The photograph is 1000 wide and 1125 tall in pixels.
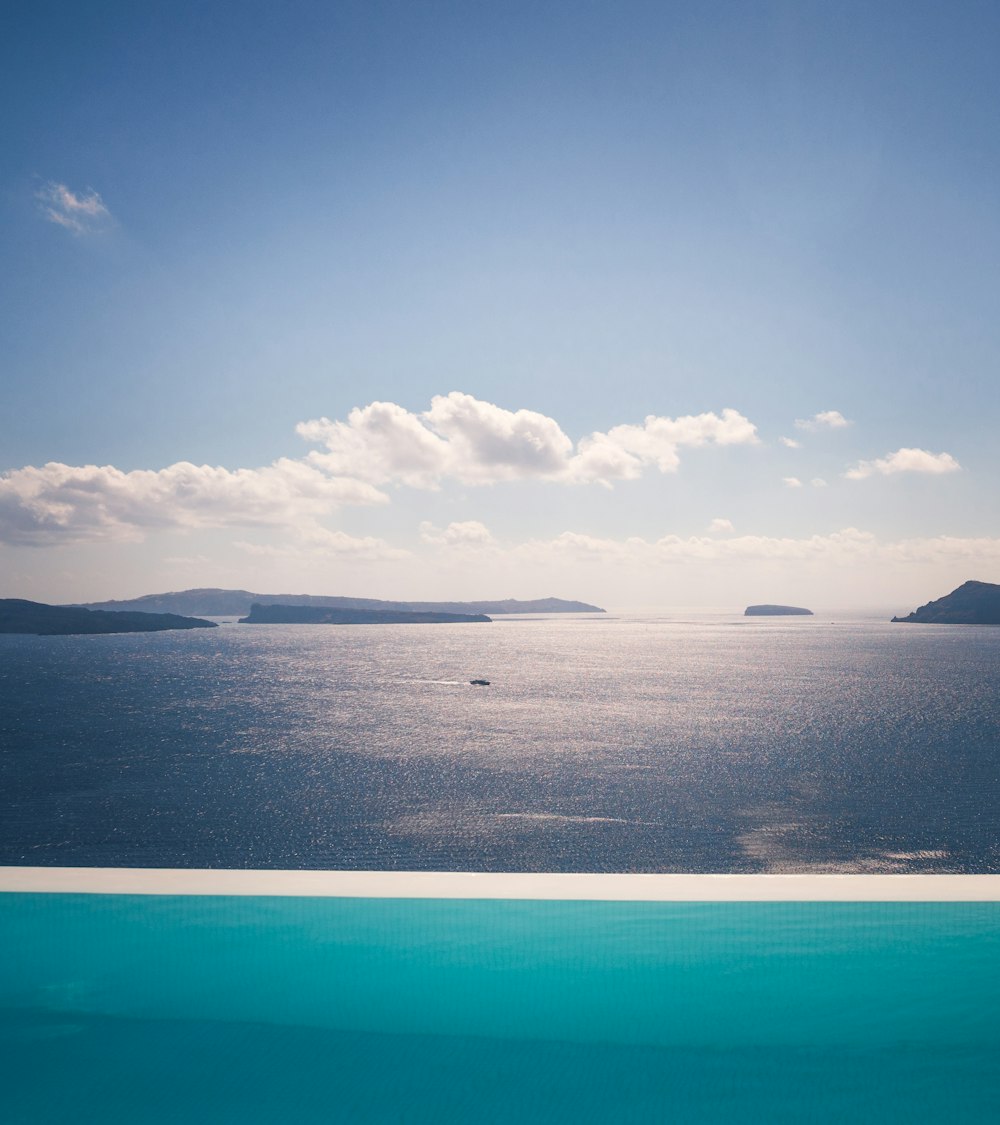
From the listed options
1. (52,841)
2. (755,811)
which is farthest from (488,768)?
(52,841)

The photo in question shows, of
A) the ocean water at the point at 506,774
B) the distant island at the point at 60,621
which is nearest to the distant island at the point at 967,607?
the ocean water at the point at 506,774

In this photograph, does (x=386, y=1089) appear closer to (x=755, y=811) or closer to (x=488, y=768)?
(x=755, y=811)

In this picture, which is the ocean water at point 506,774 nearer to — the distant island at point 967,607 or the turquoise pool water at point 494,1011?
the turquoise pool water at point 494,1011

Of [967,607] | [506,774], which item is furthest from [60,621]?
[967,607]

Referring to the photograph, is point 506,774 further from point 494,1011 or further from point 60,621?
point 60,621

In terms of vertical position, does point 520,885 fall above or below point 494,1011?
above

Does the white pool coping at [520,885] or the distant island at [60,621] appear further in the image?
the distant island at [60,621]

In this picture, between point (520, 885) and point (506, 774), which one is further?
point (506, 774)
